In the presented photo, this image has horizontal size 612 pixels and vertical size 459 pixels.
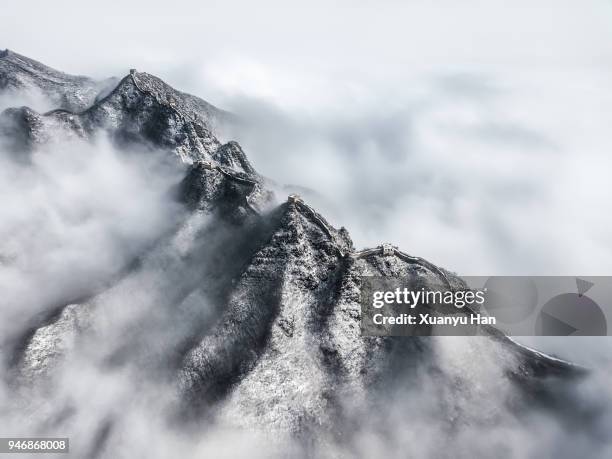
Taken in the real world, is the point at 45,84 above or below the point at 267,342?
above

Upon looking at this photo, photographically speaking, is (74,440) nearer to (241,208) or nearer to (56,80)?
(241,208)

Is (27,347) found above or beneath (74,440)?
above

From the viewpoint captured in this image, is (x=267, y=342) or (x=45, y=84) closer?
(x=267, y=342)

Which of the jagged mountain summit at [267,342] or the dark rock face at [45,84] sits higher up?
the dark rock face at [45,84]

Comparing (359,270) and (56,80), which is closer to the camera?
(359,270)

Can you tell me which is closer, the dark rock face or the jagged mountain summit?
the jagged mountain summit

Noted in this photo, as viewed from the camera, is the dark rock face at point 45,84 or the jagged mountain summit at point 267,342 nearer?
the jagged mountain summit at point 267,342

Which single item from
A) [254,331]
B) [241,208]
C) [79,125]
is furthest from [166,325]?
[79,125]

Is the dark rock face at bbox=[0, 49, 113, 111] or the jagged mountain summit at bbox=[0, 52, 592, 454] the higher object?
the dark rock face at bbox=[0, 49, 113, 111]
